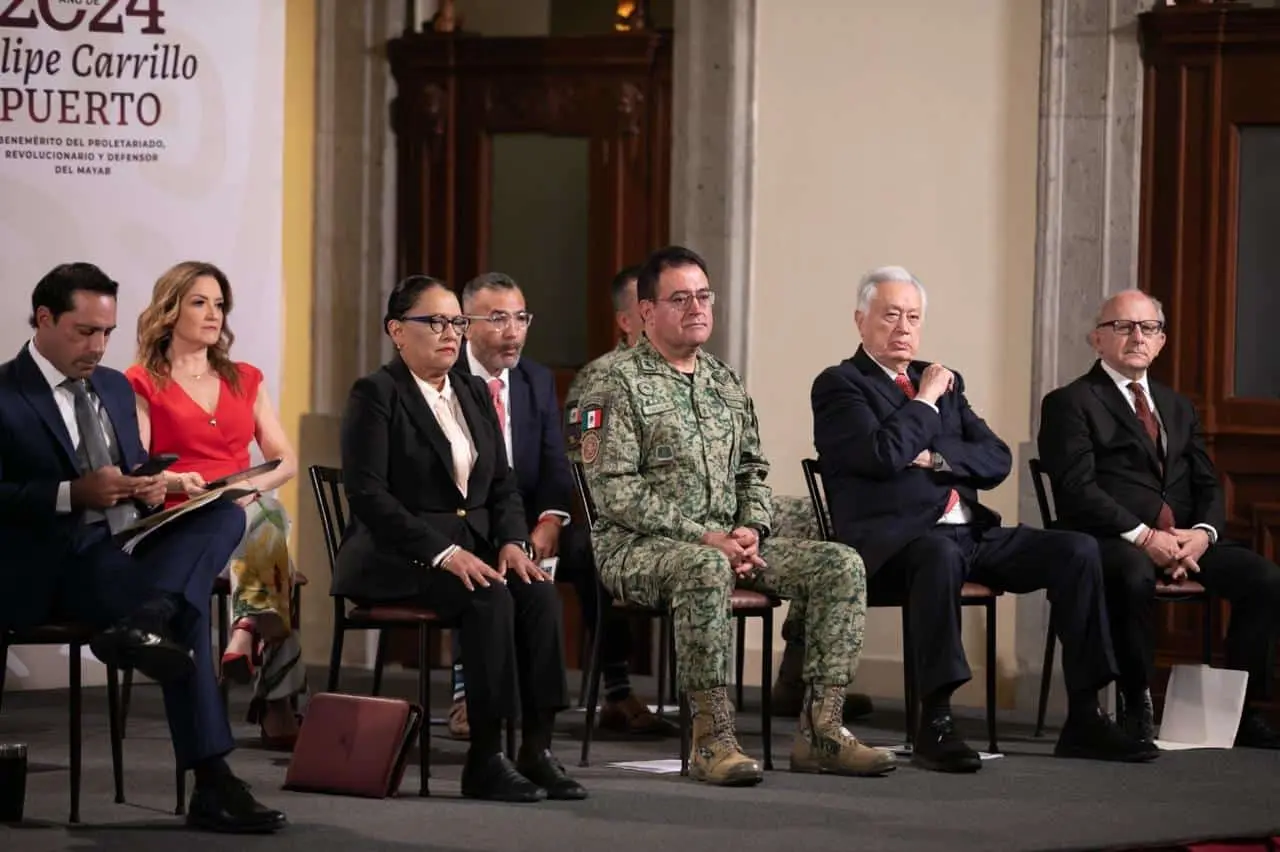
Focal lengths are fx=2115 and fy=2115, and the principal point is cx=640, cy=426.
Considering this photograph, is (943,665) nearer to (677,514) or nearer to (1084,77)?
(677,514)

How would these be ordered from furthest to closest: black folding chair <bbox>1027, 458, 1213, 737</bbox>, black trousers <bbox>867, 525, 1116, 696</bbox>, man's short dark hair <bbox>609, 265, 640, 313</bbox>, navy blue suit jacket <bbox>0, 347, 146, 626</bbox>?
man's short dark hair <bbox>609, 265, 640, 313</bbox>
black folding chair <bbox>1027, 458, 1213, 737</bbox>
black trousers <bbox>867, 525, 1116, 696</bbox>
navy blue suit jacket <bbox>0, 347, 146, 626</bbox>

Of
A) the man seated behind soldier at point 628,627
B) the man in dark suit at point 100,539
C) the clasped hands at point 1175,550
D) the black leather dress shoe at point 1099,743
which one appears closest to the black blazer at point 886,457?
the man seated behind soldier at point 628,627

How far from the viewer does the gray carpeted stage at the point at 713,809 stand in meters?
4.34

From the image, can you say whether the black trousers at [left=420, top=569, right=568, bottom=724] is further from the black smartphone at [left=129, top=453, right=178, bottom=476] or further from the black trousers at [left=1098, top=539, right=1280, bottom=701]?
the black trousers at [left=1098, top=539, right=1280, bottom=701]

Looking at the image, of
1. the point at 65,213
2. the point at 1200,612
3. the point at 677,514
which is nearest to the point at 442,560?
the point at 677,514

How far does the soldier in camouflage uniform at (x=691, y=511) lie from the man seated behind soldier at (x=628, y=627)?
27 centimetres

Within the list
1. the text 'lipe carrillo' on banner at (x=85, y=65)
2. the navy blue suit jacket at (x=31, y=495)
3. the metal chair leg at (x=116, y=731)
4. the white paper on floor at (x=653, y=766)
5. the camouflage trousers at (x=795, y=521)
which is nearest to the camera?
the navy blue suit jacket at (x=31, y=495)

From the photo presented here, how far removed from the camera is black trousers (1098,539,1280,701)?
5844 millimetres

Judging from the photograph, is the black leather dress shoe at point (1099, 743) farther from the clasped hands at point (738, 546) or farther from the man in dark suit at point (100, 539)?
the man in dark suit at point (100, 539)

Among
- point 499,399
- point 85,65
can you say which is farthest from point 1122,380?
point 85,65

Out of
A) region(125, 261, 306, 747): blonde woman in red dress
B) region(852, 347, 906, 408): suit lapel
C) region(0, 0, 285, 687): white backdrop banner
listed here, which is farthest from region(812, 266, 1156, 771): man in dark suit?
region(0, 0, 285, 687): white backdrop banner

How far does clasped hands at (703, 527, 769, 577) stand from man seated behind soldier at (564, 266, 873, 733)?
40 cm

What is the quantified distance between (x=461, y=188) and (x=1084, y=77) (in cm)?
228

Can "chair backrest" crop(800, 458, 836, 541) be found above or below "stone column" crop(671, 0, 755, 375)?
below
